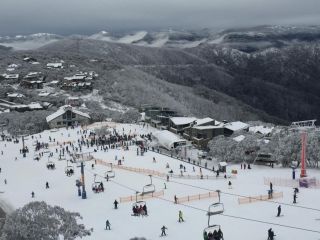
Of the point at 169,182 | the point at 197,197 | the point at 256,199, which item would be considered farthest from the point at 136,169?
the point at 256,199

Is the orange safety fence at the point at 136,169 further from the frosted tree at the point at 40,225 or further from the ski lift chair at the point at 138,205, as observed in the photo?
the frosted tree at the point at 40,225

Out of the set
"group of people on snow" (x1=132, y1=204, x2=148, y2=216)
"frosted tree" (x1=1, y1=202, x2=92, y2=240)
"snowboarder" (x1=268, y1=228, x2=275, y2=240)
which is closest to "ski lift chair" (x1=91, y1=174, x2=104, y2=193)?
"group of people on snow" (x1=132, y1=204, x2=148, y2=216)

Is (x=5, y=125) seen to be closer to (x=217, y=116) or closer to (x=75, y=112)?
(x=75, y=112)

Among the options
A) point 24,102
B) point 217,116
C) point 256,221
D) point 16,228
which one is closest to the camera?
point 16,228

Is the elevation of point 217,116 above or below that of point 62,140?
below

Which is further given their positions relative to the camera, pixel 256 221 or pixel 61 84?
pixel 61 84

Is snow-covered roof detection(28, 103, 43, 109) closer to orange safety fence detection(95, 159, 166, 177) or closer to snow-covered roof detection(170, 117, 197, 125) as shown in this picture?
snow-covered roof detection(170, 117, 197, 125)

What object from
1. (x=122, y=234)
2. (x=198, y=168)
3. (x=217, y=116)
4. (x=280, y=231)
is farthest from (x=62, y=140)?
(x=217, y=116)

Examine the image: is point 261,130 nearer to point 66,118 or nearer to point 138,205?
point 66,118
